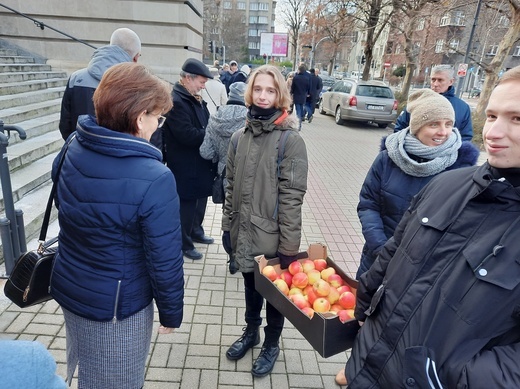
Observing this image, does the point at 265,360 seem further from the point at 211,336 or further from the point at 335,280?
the point at 335,280

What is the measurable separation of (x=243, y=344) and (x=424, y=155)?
5.97ft

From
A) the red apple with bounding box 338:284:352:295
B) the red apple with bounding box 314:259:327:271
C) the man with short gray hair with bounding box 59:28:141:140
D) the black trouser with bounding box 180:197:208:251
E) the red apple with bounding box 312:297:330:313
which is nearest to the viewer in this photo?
the red apple with bounding box 312:297:330:313

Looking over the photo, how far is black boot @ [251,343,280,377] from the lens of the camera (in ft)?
8.21

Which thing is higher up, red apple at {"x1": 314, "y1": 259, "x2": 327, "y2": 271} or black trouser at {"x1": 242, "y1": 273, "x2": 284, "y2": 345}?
red apple at {"x1": 314, "y1": 259, "x2": 327, "y2": 271}

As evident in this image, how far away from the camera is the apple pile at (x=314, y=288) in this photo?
2.05 meters

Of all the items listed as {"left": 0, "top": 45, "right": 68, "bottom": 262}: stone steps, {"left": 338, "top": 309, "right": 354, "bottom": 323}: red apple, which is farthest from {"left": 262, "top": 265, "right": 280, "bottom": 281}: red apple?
{"left": 0, "top": 45, "right": 68, "bottom": 262}: stone steps

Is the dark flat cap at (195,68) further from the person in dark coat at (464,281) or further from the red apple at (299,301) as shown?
the person in dark coat at (464,281)

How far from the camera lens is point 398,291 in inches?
53.6

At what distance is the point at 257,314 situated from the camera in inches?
104

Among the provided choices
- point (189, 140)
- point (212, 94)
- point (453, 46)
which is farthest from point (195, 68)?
point (453, 46)

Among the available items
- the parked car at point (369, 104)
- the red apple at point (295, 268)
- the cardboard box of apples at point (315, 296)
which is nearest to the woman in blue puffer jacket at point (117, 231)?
the cardboard box of apples at point (315, 296)

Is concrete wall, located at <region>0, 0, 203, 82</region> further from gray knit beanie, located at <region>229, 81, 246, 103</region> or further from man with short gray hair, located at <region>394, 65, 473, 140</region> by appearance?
man with short gray hair, located at <region>394, 65, 473, 140</region>

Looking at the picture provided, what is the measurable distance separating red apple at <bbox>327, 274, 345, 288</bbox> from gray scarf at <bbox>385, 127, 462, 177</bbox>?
759mm

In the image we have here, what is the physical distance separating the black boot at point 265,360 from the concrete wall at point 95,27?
7908 millimetres
